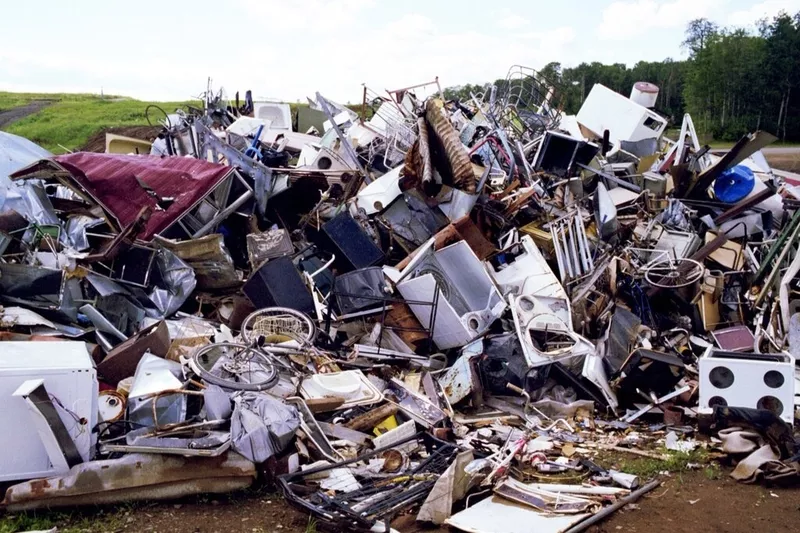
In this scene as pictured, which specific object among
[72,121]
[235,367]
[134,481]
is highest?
[72,121]

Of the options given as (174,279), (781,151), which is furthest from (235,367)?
(781,151)

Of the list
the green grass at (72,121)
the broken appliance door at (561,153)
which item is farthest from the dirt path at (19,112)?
the broken appliance door at (561,153)

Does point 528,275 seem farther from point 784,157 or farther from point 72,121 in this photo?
point 72,121

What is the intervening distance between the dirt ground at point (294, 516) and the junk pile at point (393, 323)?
11cm

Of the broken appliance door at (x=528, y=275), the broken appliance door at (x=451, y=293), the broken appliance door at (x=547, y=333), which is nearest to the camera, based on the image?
the broken appliance door at (x=547, y=333)

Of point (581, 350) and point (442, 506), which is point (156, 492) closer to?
point (442, 506)

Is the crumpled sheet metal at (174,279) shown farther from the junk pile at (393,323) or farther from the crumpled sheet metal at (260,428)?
the crumpled sheet metal at (260,428)

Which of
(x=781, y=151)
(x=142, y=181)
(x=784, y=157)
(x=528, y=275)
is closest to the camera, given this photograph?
(x=528, y=275)

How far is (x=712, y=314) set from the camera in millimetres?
8266

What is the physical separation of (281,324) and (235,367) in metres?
1.42

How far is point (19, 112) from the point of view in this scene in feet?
120

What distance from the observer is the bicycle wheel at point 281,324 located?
719 centimetres

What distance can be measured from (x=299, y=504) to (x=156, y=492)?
121 centimetres

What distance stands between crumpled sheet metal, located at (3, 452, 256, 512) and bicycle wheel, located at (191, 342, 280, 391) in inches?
31.0
